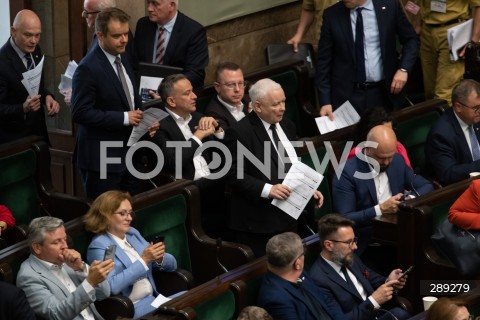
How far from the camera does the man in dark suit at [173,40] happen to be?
820 cm

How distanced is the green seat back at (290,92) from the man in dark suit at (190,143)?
130cm

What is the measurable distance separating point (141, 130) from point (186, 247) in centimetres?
81

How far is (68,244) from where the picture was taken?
6.18 m

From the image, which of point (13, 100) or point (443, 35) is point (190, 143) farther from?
point (443, 35)

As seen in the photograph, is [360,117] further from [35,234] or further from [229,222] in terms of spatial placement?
[35,234]

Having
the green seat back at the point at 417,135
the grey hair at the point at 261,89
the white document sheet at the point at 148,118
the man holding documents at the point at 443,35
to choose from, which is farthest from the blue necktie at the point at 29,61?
the man holding documents at the point at 443,35

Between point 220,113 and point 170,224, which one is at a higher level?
point 220,113

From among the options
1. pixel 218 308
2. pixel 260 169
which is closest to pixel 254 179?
pixel 260 169

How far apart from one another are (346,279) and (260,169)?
2.82 feet

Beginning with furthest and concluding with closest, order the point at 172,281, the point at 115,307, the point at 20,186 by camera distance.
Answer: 1. the point at 20,186
2. the point at 172,281
3. the point at 115,307

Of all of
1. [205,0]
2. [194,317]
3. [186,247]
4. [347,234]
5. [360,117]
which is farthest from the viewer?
[205,0]

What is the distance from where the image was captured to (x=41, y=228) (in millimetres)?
5969

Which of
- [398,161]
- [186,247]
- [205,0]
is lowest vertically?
[186,247]

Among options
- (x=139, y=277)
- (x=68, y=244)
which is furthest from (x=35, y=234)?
(x=139, y=277)
